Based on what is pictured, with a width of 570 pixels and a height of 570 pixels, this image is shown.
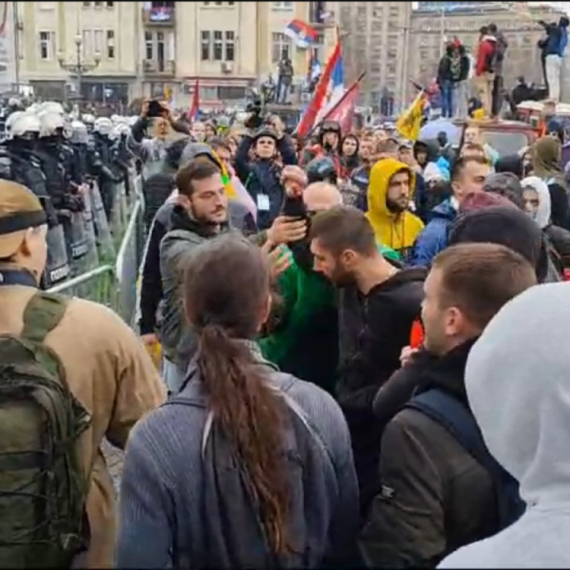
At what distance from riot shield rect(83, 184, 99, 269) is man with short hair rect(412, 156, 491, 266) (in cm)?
422

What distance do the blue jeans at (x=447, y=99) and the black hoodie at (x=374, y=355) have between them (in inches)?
667

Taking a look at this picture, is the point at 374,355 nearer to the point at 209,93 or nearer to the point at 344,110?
the point at 344,110

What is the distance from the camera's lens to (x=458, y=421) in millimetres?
2199

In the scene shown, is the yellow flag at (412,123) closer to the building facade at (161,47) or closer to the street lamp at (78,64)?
the building facade at (161,47)

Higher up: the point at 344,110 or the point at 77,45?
the point at 77,45

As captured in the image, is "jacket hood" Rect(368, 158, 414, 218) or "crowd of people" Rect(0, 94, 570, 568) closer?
"crowd of people" Rect(0, 94, 570, 568)

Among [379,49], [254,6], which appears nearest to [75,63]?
[254,6]

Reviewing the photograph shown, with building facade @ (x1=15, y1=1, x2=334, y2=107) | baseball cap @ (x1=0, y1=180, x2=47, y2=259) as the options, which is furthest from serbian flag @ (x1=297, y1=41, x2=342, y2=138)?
baseball cap @ (x1=0, y1=180, x2=47, y2=259)

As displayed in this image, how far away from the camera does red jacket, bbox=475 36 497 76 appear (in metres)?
17.5

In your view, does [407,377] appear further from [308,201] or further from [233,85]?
[233,85]

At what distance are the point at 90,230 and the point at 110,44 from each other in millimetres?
17786

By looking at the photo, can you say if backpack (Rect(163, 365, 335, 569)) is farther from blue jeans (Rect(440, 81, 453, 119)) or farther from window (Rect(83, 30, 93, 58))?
window (Rect(83, 30, 93, 58))

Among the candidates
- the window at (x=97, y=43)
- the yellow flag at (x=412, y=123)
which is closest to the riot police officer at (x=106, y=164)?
the yellow flag at (x=412, y=123)

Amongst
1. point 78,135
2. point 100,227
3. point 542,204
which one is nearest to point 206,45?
point 78,135
